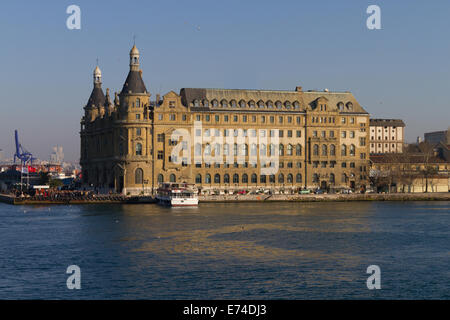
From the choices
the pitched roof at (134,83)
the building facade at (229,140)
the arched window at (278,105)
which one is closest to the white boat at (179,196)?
the building facade at (229,140)

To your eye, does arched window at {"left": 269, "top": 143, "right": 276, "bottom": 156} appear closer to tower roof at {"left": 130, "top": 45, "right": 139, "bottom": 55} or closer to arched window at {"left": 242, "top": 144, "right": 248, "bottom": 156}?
arched window at {"left": 242, "top": 144, "right": 248, "bottom": 156}

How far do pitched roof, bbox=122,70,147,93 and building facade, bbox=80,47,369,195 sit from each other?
0.23m

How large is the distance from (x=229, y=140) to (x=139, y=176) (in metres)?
22.8

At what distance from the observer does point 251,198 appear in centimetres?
14750

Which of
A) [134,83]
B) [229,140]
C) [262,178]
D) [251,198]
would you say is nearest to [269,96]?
[229,140]

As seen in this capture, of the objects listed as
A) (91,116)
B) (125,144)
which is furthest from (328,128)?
(91,116)

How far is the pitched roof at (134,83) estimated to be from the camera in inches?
5999

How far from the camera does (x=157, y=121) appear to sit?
153250 millimetres

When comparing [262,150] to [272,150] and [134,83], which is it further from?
[134,83]

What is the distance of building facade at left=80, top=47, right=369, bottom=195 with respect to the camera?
154 metres

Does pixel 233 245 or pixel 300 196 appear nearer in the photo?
pixel 233 245

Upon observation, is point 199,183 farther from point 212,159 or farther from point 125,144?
point 125,144

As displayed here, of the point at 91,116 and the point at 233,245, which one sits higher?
the point at 91,116
